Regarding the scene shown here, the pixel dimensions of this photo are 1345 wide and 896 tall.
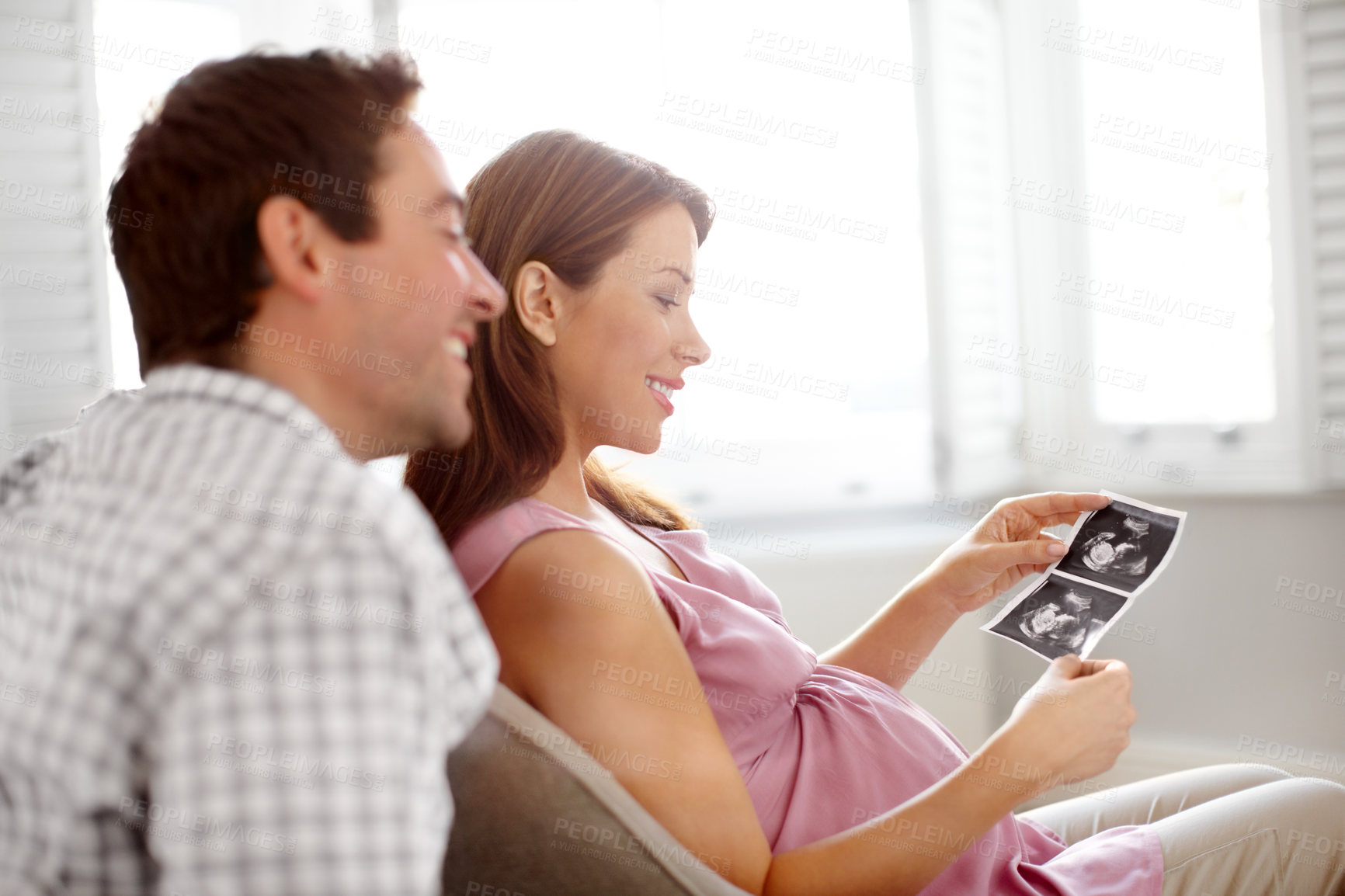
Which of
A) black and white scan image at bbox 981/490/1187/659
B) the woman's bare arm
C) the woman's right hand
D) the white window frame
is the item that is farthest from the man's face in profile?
the white window frame

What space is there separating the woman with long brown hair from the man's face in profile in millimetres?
247

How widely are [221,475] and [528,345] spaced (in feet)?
2.09

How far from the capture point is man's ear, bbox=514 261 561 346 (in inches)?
47.5

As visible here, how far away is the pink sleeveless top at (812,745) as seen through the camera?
3.61ft

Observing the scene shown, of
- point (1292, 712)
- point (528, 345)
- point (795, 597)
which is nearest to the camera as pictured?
point (528, 345)

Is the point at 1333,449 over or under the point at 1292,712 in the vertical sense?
over

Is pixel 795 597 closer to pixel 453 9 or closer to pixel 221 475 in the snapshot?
pixel 453 9

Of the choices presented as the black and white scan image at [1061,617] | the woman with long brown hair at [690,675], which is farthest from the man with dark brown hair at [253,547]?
the black and white scan image at [1061,617]

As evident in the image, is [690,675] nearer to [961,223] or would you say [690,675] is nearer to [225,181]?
[225,181]

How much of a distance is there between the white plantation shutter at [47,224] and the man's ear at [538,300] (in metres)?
1.31

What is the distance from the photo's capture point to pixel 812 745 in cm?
117

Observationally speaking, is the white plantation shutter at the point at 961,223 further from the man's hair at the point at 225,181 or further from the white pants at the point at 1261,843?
the man's hair at the point at 225,181

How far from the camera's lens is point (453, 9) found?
93.7 inches

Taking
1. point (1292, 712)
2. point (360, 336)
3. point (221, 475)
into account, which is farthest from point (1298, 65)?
point (221, 475)
